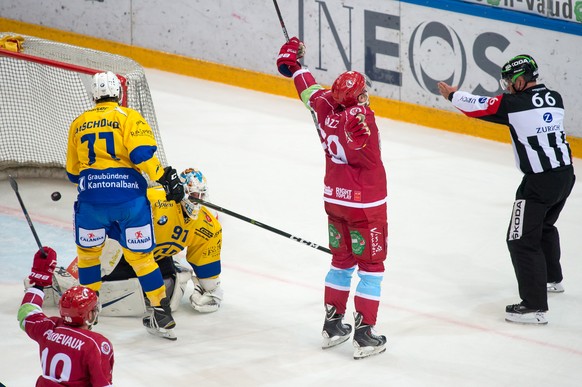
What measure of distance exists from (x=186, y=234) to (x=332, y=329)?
0.94 metres

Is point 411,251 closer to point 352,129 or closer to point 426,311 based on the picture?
point 426,311

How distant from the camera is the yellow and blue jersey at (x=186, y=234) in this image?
19.5ft

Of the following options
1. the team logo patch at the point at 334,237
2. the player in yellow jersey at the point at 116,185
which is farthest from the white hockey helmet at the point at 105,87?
the team logo patch at the point at 334,237

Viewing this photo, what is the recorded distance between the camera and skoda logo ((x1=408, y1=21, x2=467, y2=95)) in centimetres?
959

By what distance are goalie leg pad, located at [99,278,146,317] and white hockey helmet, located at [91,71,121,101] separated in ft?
3.35

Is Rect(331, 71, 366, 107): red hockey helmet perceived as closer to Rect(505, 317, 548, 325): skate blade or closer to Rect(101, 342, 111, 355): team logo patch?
Rect(505, 317, 548, 325): skate blade

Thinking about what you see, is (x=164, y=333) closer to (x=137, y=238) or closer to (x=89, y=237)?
(x=137, y=238)

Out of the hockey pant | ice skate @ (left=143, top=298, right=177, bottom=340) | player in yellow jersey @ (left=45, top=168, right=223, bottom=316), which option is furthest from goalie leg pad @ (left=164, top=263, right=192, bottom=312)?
the hockey pant

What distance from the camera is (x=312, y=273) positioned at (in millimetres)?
6828

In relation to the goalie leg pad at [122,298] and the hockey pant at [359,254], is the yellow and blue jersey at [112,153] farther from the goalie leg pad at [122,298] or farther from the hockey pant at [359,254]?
the hockey pant at [359,254]

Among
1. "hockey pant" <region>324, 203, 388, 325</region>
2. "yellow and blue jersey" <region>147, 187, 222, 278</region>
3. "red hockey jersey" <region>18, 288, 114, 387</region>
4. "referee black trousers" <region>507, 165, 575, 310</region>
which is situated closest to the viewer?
"red hockey jersey" <region>18, 288, 114, 387</region>

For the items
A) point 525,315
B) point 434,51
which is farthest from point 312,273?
point 434,51

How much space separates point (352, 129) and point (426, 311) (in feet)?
4.82

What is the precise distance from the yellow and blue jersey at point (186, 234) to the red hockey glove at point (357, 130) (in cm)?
111
